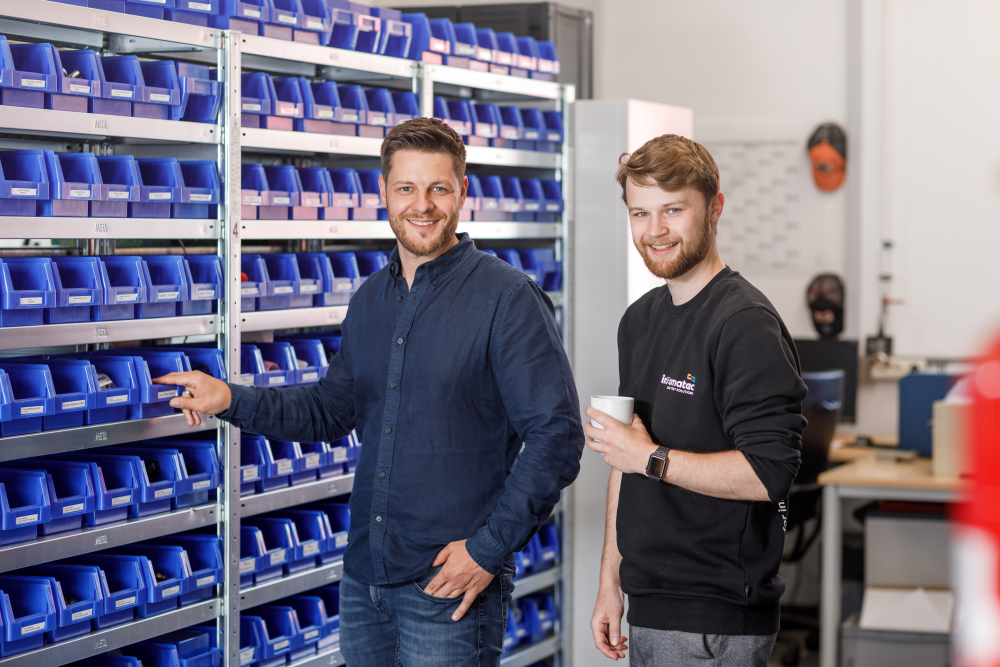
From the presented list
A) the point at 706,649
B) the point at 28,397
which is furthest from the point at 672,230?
the point at 28,397

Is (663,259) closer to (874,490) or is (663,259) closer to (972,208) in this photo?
(874,490)

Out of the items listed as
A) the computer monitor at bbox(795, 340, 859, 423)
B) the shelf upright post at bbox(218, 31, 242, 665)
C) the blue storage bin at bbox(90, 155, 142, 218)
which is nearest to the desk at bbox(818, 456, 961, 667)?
the computer monitor at bbox(795, 340, 859, 423)

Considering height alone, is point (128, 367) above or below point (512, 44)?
below

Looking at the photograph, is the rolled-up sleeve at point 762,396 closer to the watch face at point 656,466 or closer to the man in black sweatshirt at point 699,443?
the man in black sweatshirt at point 699,443

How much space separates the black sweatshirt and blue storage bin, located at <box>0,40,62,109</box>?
1.54 m

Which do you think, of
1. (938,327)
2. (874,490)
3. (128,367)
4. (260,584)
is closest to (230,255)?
(128,367)

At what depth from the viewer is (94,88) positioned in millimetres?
2412

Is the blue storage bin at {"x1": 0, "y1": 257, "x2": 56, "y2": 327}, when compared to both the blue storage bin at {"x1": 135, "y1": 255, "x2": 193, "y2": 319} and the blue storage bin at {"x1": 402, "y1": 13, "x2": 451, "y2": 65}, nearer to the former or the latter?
the blue storage bin at {"x1": 135, "y1": 255, "x2": 193, "y2": 319}

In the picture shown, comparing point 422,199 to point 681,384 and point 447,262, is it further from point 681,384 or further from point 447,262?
point 681,384

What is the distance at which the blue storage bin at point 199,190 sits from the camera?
8.79 ft

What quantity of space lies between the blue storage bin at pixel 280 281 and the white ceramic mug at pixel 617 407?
144 cm

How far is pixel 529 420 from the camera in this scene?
6.32 ft

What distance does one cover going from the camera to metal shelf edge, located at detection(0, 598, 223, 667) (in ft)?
7.61

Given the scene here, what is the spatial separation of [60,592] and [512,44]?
8.22 feet
